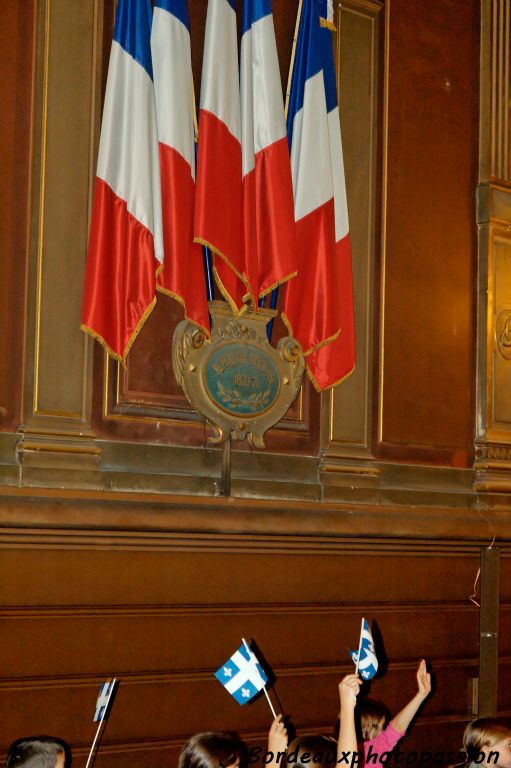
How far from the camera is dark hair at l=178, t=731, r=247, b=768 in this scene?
11.7 ft

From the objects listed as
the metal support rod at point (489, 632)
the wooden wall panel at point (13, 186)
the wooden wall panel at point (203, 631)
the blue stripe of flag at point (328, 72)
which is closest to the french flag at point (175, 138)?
the wooden wall panel at point (13, 186)

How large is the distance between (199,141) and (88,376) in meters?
1.30

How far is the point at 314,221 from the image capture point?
6016mm

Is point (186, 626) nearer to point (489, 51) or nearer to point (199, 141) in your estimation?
point (199, 141)

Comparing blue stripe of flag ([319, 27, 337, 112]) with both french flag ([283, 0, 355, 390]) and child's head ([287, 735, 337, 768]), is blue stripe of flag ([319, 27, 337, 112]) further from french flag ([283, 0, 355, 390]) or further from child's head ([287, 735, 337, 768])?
child's head ([287, 735, 337, 768])

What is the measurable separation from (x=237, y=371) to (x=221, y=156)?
3.59 ft

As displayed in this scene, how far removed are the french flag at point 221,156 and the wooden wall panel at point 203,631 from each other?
1.41 metres

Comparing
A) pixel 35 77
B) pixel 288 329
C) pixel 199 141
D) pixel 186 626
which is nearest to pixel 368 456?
pixel 288 329

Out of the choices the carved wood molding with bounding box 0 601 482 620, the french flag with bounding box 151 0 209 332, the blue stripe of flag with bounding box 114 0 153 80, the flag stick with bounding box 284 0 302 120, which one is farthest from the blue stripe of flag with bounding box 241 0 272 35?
the carved wood molding with bounding box 0 601 482 620

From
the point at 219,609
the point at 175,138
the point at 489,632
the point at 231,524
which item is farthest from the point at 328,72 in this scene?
the point at 489,632

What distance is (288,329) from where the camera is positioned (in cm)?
606

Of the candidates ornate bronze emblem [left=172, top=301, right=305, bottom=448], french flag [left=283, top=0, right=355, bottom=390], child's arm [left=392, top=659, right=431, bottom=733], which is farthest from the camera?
french flag [left=283, top=0, right=355, bottom=390]

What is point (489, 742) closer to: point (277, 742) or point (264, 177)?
point (277, 742)

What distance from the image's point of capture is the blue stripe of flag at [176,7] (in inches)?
221
